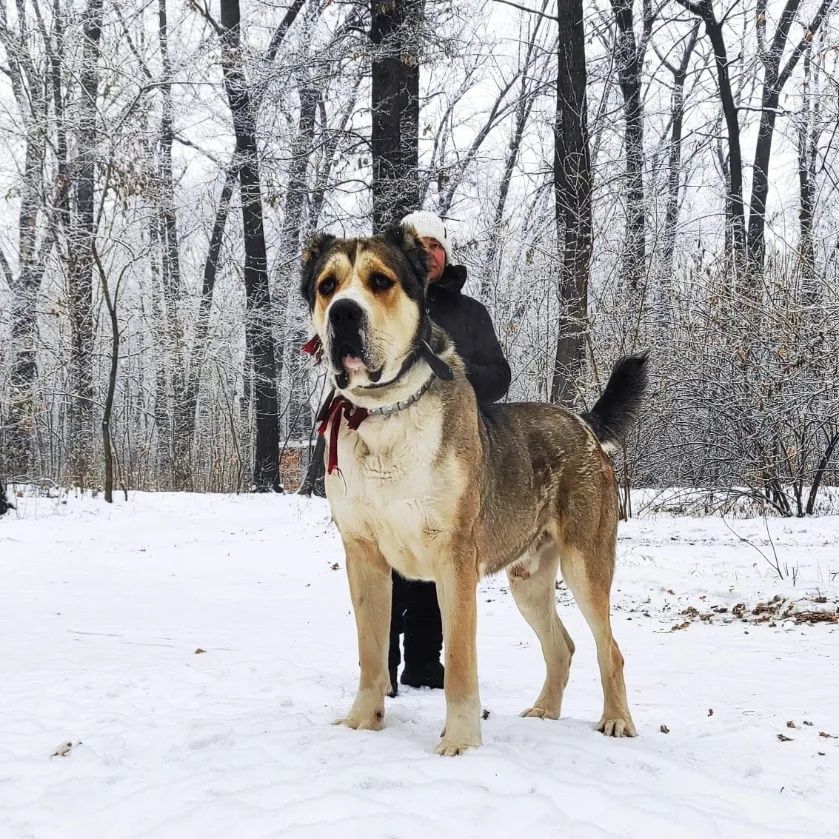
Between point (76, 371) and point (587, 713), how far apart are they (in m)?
15.0

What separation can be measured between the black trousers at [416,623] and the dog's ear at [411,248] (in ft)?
5.98

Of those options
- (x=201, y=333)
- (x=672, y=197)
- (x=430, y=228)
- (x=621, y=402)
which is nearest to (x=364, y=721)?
(x=621, y=402)

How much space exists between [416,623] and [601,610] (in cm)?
120

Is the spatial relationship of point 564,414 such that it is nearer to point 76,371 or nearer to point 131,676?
point 131,676

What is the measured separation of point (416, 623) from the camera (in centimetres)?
469

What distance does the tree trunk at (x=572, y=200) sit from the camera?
491 inches

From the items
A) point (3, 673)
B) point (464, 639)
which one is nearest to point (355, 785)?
point (464, 639)

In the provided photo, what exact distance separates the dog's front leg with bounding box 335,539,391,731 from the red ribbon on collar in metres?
0.36

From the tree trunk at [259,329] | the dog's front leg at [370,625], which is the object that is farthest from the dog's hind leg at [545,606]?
the tree trunk at [259,329]

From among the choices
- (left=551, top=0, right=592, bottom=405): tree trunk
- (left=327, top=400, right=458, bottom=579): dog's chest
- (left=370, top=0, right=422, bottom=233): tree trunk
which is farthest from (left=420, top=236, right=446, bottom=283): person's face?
(left=370, top=0, right=422, bottom=233): tree trunk

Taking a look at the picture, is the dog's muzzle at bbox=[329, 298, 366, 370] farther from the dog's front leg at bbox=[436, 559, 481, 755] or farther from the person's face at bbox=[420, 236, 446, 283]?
the person's face at bbox=[420, 236, 446, 283]

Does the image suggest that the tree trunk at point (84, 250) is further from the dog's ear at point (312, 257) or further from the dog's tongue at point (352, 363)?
the dog's tongue at point (352, 363)

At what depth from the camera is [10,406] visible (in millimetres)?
A: 17531

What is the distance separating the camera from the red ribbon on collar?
10.7 ft
